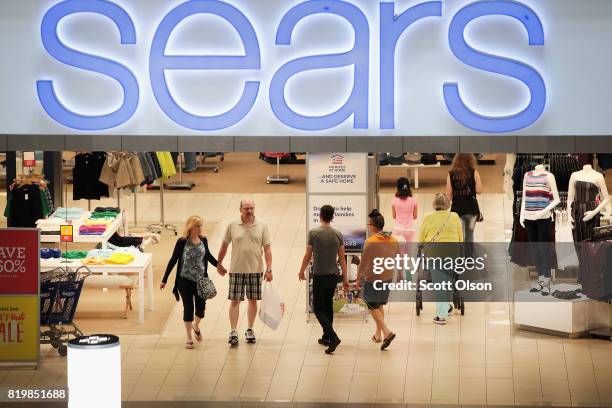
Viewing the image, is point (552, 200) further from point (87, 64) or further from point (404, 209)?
point (87, 64)

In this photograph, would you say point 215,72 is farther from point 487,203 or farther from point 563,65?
point 487,203

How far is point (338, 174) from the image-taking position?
1341cm

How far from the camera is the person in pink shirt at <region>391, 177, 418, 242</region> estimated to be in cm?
1451

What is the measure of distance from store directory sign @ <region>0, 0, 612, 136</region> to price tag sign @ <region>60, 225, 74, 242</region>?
4.72 metres

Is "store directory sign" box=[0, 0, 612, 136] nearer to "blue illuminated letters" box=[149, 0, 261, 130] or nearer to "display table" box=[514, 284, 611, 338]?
"blue illuminated letters" box=[149, 0, 261, 130]

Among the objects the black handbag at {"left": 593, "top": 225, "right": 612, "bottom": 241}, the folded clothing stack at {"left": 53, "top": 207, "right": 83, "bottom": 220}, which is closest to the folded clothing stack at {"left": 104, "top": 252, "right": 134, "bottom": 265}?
the folded clothing stack at {"left": 53, "top": 207, "right": 83, "bottom": 220}

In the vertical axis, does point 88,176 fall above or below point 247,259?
above

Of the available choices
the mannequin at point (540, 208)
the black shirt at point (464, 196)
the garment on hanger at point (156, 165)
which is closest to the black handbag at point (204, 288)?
the black shirt at point (464, 196)

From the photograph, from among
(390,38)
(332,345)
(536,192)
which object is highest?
(390,38)

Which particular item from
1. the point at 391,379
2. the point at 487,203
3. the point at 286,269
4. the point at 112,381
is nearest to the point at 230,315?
the point at 391,379

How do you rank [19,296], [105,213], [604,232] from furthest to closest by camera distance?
[105,213], [604,232], [19,296]

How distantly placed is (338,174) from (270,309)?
1.57m

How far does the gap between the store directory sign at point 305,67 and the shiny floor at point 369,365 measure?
2849 mm

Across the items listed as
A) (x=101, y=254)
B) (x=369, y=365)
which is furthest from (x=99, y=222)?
(x=369, y=365)
